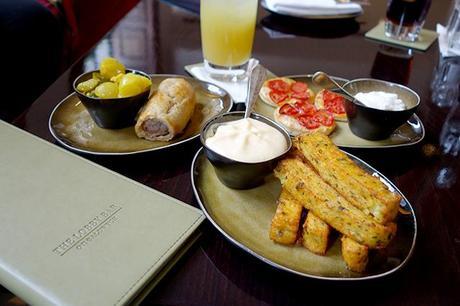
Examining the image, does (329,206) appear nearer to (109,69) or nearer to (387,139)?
(387,139)

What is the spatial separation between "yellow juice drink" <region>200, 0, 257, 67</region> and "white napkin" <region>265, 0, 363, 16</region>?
0.47 m

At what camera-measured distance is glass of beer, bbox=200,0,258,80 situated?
1.05 m

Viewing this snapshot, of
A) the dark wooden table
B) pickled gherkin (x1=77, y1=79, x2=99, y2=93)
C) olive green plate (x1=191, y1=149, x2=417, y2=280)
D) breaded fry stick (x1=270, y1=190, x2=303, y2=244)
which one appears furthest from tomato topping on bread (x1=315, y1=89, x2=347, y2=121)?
pickled gherkin (x1=77, y1=79, x2=99, y2=93)

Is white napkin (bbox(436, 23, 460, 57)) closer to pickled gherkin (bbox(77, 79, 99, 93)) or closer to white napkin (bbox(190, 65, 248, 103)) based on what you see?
white napkin (bbox(190, 65, 248, 103))

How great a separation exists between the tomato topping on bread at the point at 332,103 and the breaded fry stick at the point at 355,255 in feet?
1.46

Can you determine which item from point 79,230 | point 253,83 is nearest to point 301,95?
point 253,83

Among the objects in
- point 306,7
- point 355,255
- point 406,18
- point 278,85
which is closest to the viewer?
point 355,255

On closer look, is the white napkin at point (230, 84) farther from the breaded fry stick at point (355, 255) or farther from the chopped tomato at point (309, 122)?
the breaded fry stick at point (355, 255)

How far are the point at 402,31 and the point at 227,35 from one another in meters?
0.71

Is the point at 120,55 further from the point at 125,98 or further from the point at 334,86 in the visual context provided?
the point at 334,86

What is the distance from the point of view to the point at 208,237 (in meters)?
0.61

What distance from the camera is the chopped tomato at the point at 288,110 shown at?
2.97ft

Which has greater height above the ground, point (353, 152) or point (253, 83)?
point (253, 83)

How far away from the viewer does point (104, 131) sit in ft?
2.79
